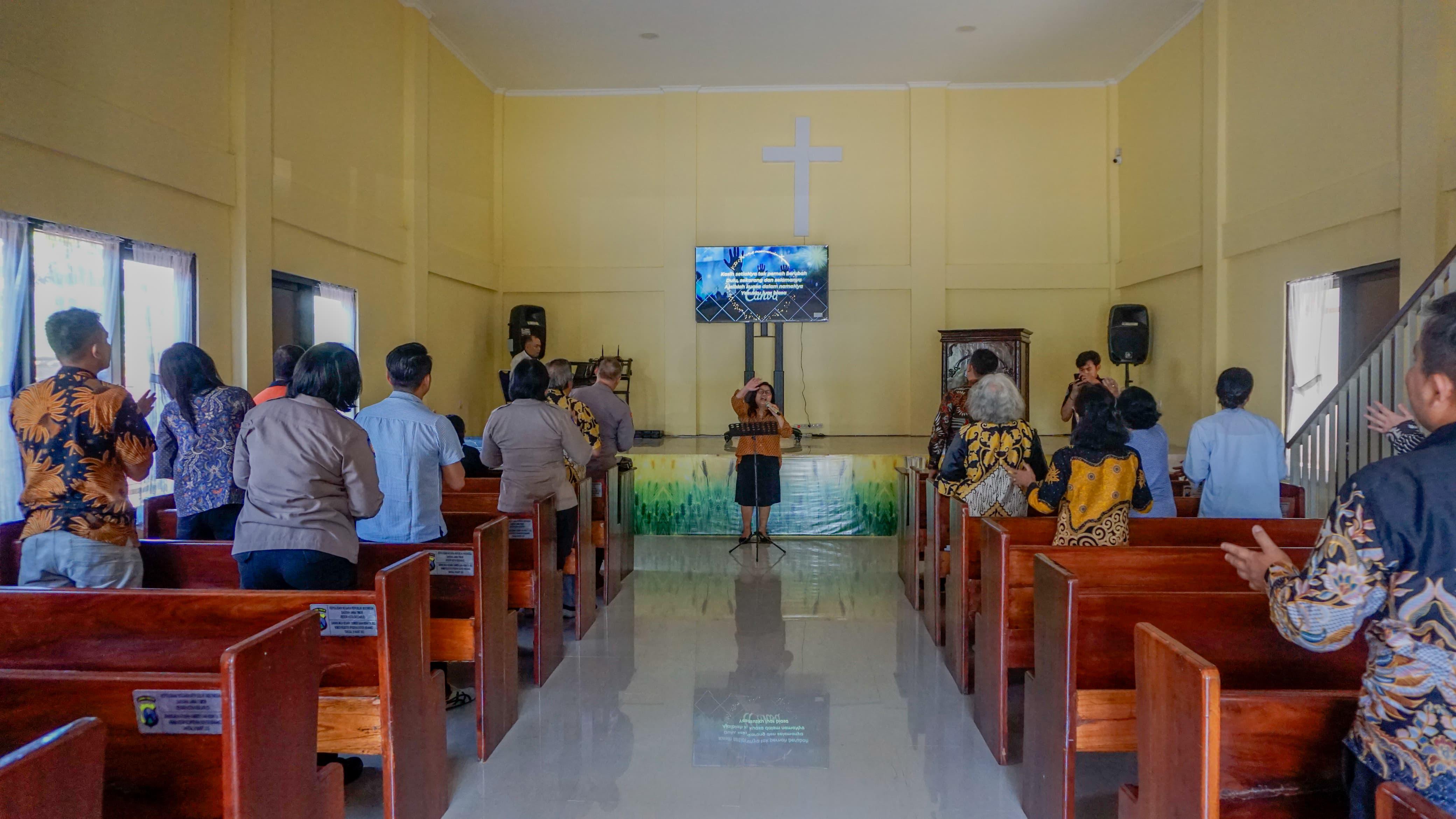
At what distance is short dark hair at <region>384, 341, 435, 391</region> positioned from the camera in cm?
296

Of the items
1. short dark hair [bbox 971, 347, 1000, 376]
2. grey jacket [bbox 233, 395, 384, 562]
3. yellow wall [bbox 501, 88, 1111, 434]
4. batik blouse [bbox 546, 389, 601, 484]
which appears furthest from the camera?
yellow wall [bbox 501, 88, 1111, 434]

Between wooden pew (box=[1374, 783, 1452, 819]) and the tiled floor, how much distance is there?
4.78 feet

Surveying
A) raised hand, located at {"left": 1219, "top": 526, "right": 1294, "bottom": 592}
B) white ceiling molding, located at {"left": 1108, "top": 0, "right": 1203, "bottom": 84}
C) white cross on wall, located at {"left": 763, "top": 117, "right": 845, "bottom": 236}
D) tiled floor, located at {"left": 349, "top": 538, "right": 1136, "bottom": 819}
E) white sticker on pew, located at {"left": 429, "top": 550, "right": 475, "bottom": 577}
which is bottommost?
tiled floor, located at {"left": 349, "top": 538, "right": 1136, "bottom": 819}

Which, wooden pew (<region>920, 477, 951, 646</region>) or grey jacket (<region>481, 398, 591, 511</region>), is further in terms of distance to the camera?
wooden pew (<region>920, 477, 951, 646</region>)

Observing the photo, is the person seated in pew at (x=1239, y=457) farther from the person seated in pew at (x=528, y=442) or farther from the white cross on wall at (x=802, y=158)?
the white cross on wall at (x=802, y=158)

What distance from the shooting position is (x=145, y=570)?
2.85m

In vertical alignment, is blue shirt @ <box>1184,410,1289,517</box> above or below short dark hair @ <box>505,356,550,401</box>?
below

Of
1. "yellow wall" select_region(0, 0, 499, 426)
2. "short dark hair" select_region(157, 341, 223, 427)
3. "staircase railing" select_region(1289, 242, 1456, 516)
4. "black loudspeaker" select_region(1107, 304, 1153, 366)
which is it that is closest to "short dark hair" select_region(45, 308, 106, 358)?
"short dark hair" select_region(157, 341, 223, 427)

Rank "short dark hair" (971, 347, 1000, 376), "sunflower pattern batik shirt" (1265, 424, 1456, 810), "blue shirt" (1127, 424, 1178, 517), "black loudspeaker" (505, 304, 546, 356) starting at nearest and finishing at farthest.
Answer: "sunflower pattern batik shirt" (1265, 424, 1456, 810) → "blue shirt" (1127, 424, 1178, 517) → "short dark hair" (971, 347, 1000, 376) → "black loudspeaker" (505, 304, 546, 356)

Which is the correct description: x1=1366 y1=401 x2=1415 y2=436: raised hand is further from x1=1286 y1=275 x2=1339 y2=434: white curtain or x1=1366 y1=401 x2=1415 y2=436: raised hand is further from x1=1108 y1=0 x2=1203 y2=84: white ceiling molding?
x1=1108 y1=0 x2=1203 y2=84: white ceiling molding

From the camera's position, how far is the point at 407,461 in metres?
2.96

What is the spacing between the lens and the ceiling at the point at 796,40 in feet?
25.1

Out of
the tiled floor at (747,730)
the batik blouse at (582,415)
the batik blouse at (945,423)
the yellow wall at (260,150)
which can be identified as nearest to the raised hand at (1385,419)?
the tiled floor at (747,730)

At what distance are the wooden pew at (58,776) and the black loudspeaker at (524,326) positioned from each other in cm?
838
